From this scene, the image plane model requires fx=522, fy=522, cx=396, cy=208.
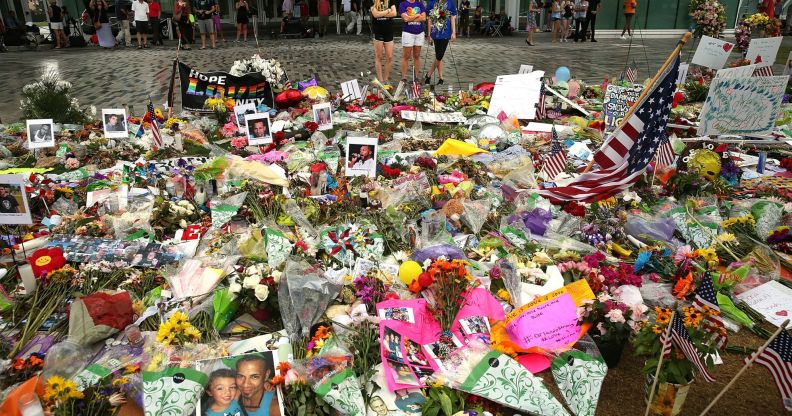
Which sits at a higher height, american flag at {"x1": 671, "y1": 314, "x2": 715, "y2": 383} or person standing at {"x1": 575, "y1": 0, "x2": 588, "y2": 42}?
person standing at {"x1": 575, "y1": 0, "x2": 588, "y2": 42}

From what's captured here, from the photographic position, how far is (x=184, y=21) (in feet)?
54.0

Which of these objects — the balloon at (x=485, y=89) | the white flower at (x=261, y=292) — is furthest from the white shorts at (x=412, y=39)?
the white flower at (x=261, y=292)

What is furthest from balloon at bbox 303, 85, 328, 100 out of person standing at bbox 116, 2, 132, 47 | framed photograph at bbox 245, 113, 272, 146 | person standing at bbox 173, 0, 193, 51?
person standing at bbox 116, 2, 132, 47

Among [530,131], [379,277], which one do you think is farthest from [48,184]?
[530,131]

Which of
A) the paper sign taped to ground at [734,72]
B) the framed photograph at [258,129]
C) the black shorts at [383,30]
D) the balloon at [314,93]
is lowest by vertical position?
the framed photograph at [258,129]

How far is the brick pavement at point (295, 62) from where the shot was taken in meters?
10.5

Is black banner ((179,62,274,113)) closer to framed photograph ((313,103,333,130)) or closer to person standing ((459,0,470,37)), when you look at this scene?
framed photograph ((313,103,333,130))

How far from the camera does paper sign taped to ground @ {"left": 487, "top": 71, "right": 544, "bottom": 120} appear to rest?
8.29m

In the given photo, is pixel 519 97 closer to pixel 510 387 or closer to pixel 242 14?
pixel 510 387

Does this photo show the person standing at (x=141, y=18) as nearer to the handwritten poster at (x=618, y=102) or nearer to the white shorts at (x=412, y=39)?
the white shorts at (x=412, y=39)

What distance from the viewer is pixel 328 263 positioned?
404cm

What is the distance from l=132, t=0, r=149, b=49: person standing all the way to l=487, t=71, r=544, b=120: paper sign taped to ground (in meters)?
13.2

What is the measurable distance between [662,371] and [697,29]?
38.4 feet

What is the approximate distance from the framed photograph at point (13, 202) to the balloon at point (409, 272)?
2700 mm
